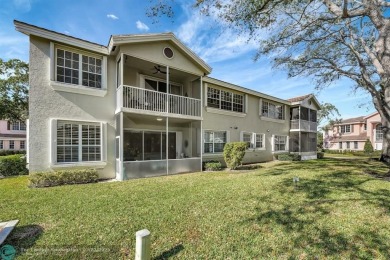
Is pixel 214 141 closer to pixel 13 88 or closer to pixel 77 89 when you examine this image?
pixel 77 89


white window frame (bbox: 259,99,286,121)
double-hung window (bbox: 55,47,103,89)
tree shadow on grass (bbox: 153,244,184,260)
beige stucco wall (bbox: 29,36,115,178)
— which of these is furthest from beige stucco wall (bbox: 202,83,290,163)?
tree shadow on grass (bbox: 153,244,184,260)

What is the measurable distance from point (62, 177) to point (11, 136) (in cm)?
3601

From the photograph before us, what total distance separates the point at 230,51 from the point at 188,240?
10331 mm

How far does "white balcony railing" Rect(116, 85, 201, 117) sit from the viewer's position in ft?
34.4

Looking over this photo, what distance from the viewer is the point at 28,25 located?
28.6 ft

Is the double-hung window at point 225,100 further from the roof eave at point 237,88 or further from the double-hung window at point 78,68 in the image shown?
the double-hung window at point 78,68

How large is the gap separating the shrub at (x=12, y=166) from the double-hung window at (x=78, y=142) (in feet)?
18.0

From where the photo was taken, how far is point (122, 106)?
401 inches

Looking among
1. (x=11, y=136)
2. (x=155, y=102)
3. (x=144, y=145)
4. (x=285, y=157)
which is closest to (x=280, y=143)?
(x=285, y=157)

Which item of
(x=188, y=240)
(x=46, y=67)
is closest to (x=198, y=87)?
(x=46, y=67)

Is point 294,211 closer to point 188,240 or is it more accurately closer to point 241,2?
point 188,240

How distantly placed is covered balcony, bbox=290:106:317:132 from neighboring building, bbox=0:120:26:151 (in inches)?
1626

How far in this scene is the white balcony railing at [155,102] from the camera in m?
10.5

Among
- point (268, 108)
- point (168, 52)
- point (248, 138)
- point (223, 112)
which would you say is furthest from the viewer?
point (268, 108)
